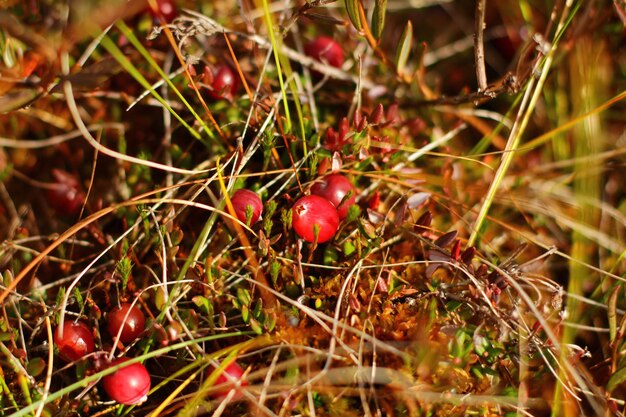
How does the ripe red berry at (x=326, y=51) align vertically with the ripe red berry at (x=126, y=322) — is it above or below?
above

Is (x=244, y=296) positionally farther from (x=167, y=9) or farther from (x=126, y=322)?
(x=167, y=9)

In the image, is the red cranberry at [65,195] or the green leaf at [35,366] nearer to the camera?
the green leaf at [35,366]

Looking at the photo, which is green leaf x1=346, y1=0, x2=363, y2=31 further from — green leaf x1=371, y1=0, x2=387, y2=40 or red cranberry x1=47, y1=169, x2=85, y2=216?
red cranberry x1=47, y1=169, x2=85, y2=216

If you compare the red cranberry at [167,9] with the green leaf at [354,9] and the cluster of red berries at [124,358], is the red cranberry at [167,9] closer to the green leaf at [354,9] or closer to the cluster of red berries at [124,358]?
the green leaf at [354,9]

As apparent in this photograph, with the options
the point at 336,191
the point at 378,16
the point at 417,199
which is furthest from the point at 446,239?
the point at 378,16

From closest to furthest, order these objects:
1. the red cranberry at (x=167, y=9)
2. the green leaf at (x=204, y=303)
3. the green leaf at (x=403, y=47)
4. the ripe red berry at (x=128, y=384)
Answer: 1. the ripe red berry at (x=128, y=384)
2. the green leaf at (x=204, y=303)
3. the green leaf at (x=403, y=47)
4. the red cranberry at (x=167, y=9)

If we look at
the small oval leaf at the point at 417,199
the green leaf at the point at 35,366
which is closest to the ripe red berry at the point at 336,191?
the small oval leaf at the point at 417,199

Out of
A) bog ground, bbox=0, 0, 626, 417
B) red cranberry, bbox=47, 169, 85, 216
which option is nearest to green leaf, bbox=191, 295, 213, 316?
bog ground, bbox=0, 0, 626, 417

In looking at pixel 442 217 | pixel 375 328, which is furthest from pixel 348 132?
pixel 375 328

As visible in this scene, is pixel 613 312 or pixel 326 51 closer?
pixel 613 312
